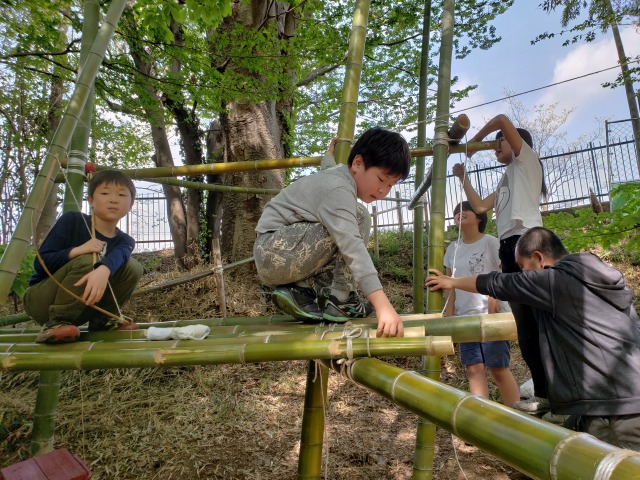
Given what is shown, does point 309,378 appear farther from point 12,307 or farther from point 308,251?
point 12,307

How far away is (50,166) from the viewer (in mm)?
1998

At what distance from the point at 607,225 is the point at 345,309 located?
8.26ft

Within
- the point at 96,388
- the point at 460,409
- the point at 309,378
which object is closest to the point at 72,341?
the point at 309,378

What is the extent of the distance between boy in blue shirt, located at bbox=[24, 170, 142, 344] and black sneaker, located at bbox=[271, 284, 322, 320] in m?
0.74

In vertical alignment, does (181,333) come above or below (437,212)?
below

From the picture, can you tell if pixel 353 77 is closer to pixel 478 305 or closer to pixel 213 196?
pixel 478 305

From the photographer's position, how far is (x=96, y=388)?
351cm

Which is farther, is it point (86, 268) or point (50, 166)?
point (50, 166)

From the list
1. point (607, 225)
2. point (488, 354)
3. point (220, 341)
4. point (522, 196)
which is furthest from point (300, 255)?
point (607, 225)

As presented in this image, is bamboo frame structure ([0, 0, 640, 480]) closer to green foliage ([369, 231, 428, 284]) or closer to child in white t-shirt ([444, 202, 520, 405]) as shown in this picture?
child in white t-shirt ([444, 202, 520, 405])

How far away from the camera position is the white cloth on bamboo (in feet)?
5.70

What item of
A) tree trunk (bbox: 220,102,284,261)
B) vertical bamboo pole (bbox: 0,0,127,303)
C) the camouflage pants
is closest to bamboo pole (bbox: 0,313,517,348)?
the camouflage pants

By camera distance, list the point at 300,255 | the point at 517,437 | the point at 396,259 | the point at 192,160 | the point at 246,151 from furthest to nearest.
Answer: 1. the point at 396,259
2. the point at 192,160
3. the point at 246,151
4. the point at 300,255
5. the point at 517,437

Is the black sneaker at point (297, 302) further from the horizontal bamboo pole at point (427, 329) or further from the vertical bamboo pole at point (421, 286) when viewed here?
the vertical bamboo pole at point (421, 286)
